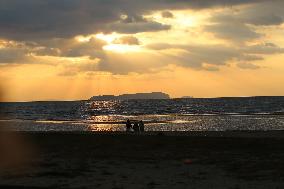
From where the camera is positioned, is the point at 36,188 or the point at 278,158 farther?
the point at 278,158

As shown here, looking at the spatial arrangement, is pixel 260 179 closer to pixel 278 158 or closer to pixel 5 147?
pixel 278 158

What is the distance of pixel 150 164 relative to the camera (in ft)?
63.4

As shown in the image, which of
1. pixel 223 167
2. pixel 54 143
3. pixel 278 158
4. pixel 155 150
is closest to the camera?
pixel 223 167

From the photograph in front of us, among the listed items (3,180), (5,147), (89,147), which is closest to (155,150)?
(89,147)

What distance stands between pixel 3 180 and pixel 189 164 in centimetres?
751

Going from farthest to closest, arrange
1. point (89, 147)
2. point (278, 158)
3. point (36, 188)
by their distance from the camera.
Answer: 1. point (89, 147)
2. point (278, 158)
3. point (36, 188)

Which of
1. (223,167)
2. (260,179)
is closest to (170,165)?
(223,167)

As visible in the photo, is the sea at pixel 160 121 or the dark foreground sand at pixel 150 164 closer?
the dark foreground sand at pixel 150 164

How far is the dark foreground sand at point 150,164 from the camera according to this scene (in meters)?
15.1

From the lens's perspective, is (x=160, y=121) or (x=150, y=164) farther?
(x=160, y=121)

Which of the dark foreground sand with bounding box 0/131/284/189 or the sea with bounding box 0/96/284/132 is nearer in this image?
the dark foreground sand with bounding box 0/131/284/189

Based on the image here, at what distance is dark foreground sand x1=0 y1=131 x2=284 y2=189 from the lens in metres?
15.1

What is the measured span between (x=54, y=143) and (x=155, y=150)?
772 cm

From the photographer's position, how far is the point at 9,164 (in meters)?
19.6
